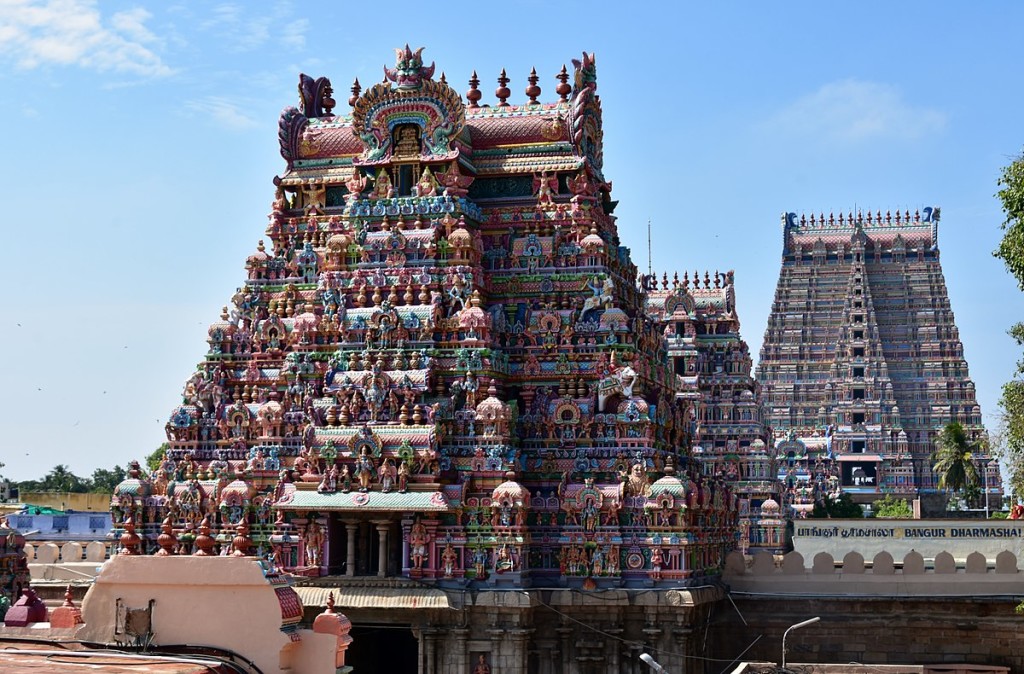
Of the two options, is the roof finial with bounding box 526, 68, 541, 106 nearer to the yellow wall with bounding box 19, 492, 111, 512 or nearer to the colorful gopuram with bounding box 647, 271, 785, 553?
the colorful gopuram with bounding box 647, 271, 785, 553

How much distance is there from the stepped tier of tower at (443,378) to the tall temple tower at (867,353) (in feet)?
205

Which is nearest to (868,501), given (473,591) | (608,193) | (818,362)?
(818,362)

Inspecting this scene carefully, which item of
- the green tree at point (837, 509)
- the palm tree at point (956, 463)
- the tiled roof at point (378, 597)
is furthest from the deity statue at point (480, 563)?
the palm tree at point (956, 463)

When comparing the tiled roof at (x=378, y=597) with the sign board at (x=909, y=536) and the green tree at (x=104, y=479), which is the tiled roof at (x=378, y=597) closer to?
the sign board at (x=909, y=536)

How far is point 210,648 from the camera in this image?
20438mm

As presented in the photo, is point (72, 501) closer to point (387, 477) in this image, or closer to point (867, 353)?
point (867, 353)

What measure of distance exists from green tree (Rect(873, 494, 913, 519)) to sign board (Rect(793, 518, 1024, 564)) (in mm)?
35032

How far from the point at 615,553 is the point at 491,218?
9.74 metres

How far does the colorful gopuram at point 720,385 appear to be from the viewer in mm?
63844

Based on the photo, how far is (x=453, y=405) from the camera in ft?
117

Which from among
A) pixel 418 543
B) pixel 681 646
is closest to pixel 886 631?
pixel 681 646

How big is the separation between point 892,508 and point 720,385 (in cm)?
2892

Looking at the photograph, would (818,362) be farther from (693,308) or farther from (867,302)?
(693,308)

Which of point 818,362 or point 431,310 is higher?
point 818,362
